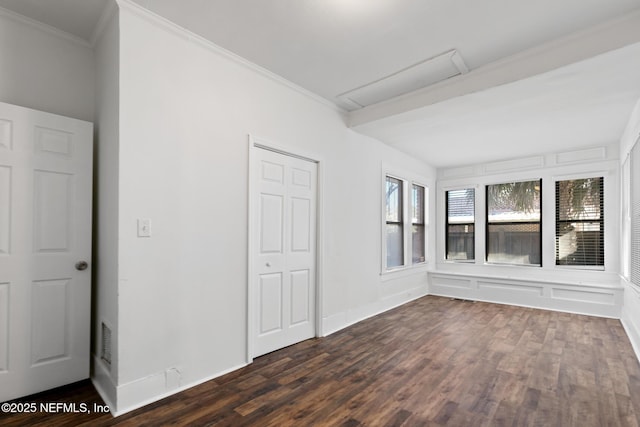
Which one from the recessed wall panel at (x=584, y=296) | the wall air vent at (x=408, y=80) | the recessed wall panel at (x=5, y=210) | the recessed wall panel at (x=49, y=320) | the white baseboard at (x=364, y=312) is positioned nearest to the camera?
the recessed wall panel at (x=5, y=210)

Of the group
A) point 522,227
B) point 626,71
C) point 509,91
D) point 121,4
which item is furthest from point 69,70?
point 522,227

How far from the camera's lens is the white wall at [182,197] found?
88.4 inches

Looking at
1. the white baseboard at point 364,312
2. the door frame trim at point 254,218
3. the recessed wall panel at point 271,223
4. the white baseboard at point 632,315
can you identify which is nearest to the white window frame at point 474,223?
the white baseboard at point 364,312

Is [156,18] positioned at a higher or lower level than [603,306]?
Result: higher

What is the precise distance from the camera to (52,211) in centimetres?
241

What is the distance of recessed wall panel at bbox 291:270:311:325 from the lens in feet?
11.4

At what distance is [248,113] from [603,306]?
5.65 meters

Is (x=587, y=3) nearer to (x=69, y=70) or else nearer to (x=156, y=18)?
(x=156, y=18)

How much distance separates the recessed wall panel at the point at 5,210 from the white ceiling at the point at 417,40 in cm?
121

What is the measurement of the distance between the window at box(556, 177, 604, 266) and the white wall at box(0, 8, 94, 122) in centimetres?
667

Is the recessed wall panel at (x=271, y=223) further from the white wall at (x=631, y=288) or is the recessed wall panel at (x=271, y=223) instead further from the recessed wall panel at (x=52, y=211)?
the white wall at (x=631, y=288)

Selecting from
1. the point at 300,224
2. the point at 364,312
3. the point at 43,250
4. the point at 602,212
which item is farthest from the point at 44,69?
the point at 602,212

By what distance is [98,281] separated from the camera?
8.44 feet

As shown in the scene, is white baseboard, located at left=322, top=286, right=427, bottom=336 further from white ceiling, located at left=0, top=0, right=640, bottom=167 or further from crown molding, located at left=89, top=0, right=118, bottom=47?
crown molding, located at left=89, top=0, right=118, bottom=47
